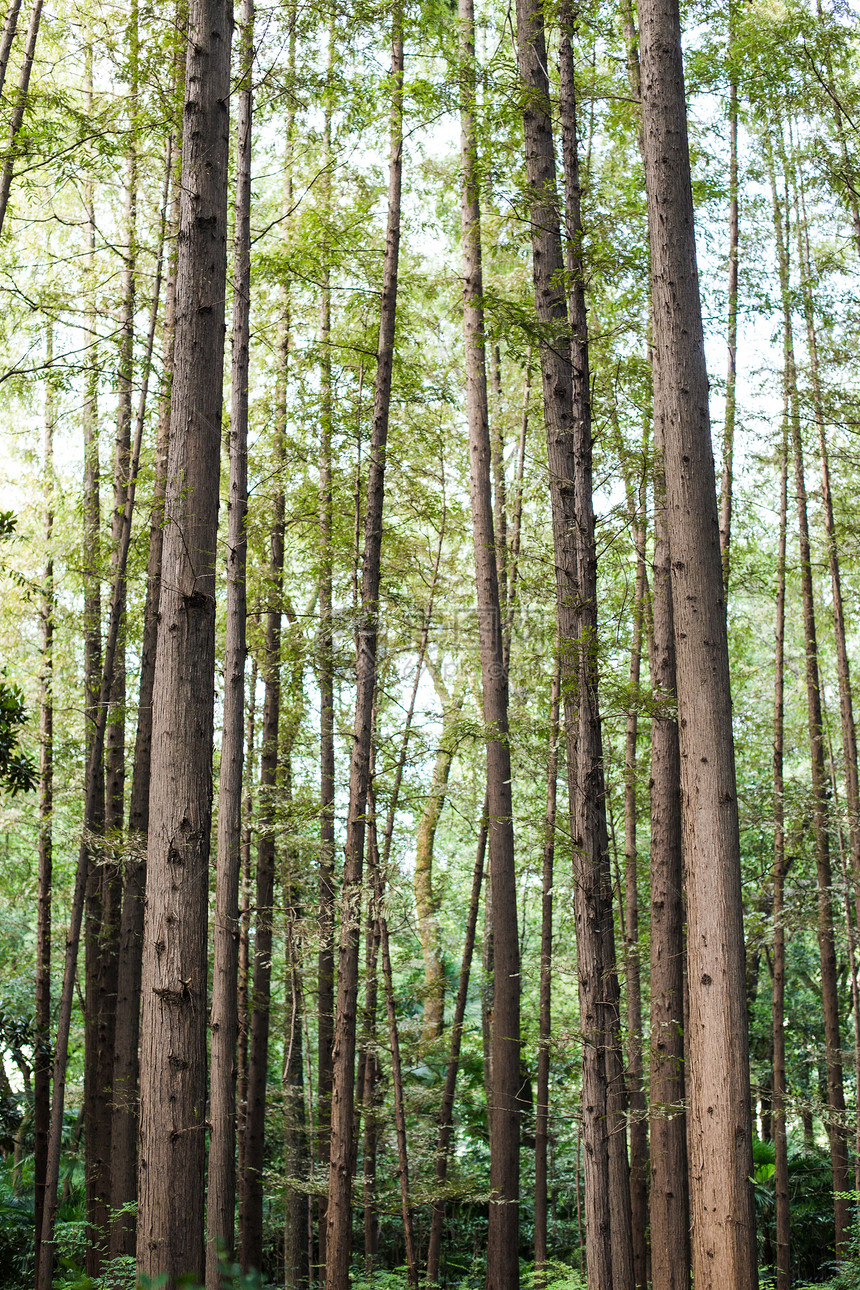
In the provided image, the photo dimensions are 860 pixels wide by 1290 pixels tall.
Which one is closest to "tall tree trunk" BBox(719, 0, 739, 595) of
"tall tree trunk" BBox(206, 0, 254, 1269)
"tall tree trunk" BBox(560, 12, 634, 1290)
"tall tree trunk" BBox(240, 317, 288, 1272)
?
"tall tree trunk" BBox(560, 12, 634, 1290)

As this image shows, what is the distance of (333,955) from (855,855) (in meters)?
5.49

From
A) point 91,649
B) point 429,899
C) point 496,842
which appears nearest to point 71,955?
point 91,649

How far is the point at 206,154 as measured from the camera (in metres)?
4.61

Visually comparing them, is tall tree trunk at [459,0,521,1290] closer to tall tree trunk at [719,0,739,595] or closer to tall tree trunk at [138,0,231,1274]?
tall tree trunk at [719,0,739,595]

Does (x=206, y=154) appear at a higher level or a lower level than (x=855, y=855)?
higher

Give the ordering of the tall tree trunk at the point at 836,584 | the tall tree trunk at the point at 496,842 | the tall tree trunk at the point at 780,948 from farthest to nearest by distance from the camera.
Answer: the tall tree trunk at the point at 836,584, the tall tree trunk at the point at 780,948, the tall tree trunk at the point at 496,842

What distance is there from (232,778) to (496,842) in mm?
3253

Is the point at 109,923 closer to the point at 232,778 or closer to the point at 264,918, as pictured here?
the point at 264,918

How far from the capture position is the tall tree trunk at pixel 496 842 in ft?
28.8

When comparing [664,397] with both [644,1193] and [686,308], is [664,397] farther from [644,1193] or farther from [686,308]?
[644,1193]

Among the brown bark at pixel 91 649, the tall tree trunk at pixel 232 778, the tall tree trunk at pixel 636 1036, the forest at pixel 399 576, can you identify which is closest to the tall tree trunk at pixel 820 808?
the forest at pixel 399 576

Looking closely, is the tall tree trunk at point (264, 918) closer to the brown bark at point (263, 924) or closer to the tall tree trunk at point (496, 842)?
the brown bark at point (263, 924)

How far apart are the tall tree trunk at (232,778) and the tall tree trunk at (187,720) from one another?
1.95 m

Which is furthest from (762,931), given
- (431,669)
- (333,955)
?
(431,669)
